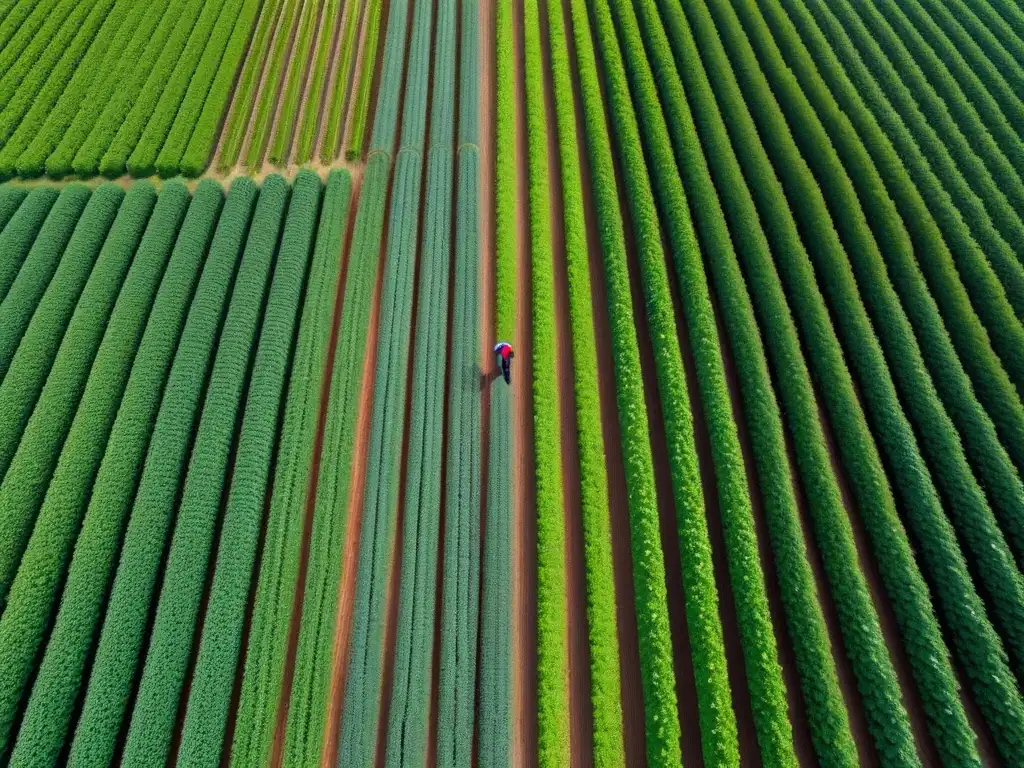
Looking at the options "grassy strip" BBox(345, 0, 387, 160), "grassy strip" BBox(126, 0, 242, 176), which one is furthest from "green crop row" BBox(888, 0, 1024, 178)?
"grassy strip" BBox(126, 0, 242, 176)

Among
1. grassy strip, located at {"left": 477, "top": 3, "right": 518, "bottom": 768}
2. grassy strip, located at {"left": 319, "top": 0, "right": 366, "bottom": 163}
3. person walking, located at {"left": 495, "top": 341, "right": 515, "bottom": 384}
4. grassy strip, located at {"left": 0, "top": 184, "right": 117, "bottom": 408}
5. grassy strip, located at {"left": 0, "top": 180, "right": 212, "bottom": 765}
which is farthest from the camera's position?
grassy strip, located at {"left": 319, "top": 0, "right": 366, "bottom": 163}

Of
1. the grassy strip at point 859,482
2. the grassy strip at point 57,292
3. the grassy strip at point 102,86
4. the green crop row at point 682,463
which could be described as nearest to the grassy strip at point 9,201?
the grassy strip at point 102,86

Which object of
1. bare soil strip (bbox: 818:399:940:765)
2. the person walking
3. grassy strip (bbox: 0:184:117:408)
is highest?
grassy strip (bbox: 0:184:117:408)

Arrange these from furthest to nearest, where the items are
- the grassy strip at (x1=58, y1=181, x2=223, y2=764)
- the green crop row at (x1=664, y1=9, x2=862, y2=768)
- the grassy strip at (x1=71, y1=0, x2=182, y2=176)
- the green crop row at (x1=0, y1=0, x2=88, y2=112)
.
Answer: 1. the green crop row at (x1=0, y1=0, x2=88, y2=112)
2. the grassy strip at (x1=71, y1=0, x2=182, y2=176)
3. the grassy strip at (x1=58, y1=181, x2=223, y2=764)
4. the green crop row at (x1=664, y1=9, x2=862, y2=768)

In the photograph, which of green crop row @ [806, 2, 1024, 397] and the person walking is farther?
green crop row @ [806, 2, 1024, 397]

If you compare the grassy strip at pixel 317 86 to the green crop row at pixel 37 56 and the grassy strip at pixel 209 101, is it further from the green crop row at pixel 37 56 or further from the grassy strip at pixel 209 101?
the green crop row at pixel 37 56

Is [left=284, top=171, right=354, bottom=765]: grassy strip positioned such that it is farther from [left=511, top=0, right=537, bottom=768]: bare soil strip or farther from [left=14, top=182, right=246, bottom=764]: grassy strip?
[left=511, top=0, right=537, bottom=768]: bare soil strip

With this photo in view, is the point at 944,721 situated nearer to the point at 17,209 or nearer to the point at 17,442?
the point at 17,442

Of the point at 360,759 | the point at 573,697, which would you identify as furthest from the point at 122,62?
the point at 573,697
